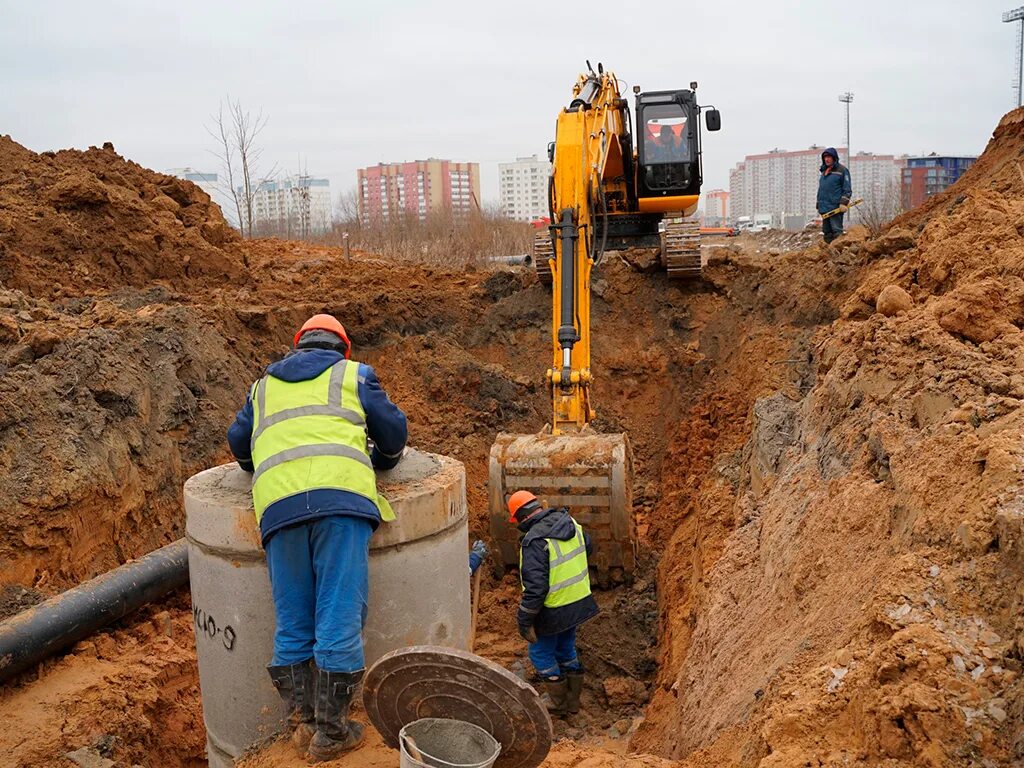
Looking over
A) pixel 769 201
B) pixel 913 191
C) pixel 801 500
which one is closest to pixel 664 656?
pixel 801 500

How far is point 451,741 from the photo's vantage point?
10.5 feet

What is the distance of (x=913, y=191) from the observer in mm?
37406

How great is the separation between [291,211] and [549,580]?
138 feet

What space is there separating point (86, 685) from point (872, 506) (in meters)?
4.49

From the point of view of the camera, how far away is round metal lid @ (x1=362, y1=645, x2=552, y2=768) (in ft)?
9.66

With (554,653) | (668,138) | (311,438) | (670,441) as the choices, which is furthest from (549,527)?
(668,138)

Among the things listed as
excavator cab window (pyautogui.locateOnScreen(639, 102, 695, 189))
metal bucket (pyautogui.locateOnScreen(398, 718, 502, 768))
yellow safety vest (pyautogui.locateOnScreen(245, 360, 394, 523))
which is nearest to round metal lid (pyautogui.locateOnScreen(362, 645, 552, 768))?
metal bucket (pyautogui.locateOnScreen(398, 718, 502, 768))

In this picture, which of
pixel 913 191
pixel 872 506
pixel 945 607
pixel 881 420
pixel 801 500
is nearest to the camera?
pixel 945 607

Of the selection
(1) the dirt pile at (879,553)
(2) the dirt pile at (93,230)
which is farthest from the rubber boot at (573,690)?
(2) the dirt pile at (93,230)

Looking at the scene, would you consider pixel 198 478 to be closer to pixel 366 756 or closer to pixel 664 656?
pixel 366 756

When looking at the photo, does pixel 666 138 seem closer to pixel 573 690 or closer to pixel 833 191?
pixel 833 191

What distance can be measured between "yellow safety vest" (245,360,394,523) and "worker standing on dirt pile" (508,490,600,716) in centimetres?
205

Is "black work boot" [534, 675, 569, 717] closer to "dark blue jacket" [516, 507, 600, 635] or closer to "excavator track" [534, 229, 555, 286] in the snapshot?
"dark blue jacket" [516, 507, 600, 635]

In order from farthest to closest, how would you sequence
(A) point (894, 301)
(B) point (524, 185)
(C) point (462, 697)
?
(B) point (524, 185), (A) point (894, 301), (C) point (462, 697)
